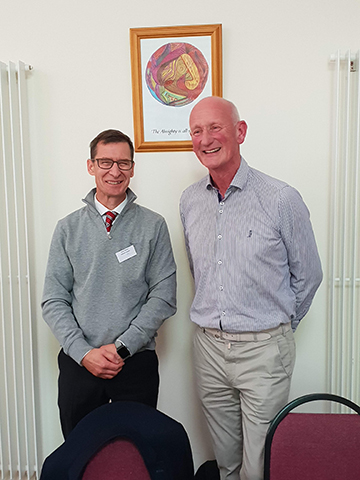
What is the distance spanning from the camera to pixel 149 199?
237 centimetres

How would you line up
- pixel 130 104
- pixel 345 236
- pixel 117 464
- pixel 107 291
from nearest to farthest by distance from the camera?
pixel 117 464
pixel 107 291
pixel 345 236
pixel 130 104

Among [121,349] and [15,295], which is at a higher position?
[15,295]

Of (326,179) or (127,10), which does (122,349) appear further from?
(127,10)

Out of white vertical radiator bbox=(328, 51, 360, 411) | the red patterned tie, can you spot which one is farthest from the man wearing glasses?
white vertical radiator bbox=(328, 51, 360, 411)

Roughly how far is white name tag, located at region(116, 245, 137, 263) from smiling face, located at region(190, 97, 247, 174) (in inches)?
19.2

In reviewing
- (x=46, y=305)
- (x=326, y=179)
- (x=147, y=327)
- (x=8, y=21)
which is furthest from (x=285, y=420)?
(x=8, y=21)

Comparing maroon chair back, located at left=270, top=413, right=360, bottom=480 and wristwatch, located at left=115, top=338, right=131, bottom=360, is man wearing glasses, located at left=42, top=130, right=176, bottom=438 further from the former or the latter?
maroon chair back, located at left=270, top=413, right=360, bottom=480

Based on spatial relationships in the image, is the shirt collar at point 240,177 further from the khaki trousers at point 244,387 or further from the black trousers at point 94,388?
the black trousers at point 94,388

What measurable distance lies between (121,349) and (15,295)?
832 mm

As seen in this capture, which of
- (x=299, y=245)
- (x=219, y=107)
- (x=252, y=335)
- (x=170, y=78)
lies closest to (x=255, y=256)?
(x=299, y=245)

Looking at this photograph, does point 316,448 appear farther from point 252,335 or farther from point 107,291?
point 107,291

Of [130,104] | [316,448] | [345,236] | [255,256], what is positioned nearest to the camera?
[316,448]

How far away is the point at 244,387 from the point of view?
6.13 ft

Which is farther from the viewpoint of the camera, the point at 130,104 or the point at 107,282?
the point at 130,104
